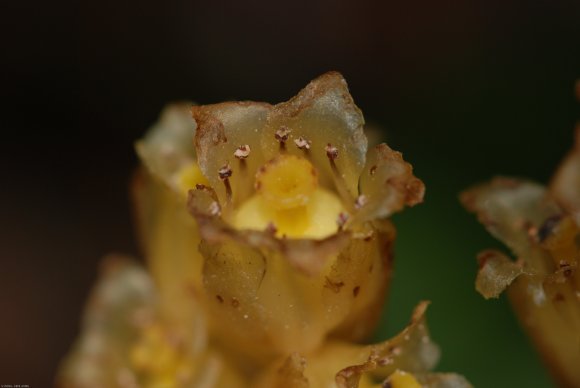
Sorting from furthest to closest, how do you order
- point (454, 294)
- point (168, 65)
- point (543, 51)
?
1. point (168, 65)
2. point (543, 51)
3. point (454, 294)

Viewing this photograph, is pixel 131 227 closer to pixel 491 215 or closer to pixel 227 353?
pixel 227 353

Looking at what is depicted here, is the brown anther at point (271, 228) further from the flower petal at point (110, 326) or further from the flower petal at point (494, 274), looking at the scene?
the flower petal at point (110, 326)

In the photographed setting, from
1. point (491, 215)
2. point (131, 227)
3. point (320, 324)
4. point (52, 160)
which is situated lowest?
point (131, 227)

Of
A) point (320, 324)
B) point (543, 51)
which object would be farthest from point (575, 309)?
point (543, 51)

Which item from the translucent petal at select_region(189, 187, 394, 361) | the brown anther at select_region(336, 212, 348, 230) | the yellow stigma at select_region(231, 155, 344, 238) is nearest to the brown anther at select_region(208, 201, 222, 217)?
the translucent petal at select_region(189, 187, 394, 361)

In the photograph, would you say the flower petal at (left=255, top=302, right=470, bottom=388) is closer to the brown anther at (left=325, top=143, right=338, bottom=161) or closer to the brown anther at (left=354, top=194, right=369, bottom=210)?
the brown anther at (left=354, top=194, right=369, bottom=210)

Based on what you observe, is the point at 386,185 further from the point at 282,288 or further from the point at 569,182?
the point at 569,182

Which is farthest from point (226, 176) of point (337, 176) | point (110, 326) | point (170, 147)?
point (110, 326)
